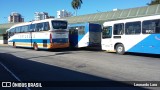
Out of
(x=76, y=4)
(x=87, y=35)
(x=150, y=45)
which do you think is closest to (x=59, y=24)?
(x=87, y=35)

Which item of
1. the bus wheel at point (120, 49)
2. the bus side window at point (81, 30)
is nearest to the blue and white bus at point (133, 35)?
the bus wheel at point (120, 49)

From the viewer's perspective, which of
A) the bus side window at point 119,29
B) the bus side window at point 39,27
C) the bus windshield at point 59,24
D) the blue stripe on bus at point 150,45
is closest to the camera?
the blue stripe on bus at point 150,45

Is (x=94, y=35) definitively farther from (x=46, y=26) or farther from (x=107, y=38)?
(x=46, y=26)

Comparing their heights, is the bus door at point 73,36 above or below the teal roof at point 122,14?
below

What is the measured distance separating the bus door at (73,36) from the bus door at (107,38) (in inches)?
196

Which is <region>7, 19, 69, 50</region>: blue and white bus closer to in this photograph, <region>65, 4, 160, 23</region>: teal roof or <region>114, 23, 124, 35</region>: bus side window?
<region>114, 23, 124, 35</region>: bus side window

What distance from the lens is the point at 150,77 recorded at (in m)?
11.7

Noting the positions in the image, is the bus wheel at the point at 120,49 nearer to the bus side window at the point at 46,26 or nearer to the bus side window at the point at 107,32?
the bus side window at the point at 107,32

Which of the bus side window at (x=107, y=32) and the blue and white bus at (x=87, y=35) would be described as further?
the blue and white bus at (x=87, y=35)

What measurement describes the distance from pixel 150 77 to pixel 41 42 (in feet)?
59.9

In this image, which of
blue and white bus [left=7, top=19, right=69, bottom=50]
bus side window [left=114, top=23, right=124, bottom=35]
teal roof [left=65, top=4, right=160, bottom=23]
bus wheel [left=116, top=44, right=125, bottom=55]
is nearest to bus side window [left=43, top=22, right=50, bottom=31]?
blue and white bus [left=7, top=19, right=69, bottom=50]

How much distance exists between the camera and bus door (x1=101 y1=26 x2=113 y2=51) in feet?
79.9

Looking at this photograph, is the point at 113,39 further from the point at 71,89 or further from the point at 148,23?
the point at 71,89

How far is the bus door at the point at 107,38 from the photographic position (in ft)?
79.9
